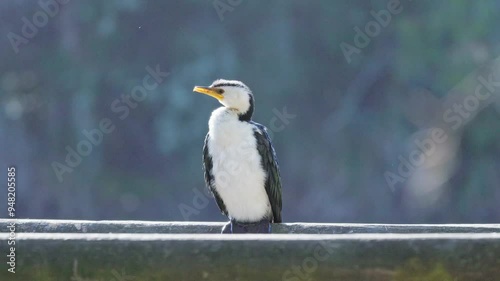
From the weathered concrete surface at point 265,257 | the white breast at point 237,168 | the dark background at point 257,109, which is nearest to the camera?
the weathered concrete surface at point 265,257

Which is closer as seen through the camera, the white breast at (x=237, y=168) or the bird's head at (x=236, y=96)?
the white breast at (x=237, y=168)

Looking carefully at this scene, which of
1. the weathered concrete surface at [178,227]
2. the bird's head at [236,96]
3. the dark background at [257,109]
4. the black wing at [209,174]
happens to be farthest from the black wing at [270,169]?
the dark background at [257,109]

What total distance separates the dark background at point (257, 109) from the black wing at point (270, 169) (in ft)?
34.6

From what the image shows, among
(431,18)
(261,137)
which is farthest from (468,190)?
(261,137)

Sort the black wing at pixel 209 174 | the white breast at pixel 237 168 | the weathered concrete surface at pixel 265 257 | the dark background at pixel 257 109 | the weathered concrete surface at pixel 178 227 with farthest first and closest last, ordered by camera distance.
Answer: the dark background at pixel 257 109
the black wing at pixel 209 174
the white breast at pixel 237 168
the weathered concrete surface at pixel 178 227
the weathered concrete surface at pixel 265 257

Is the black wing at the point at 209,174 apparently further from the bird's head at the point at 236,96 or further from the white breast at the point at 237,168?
the bird's head at the point at 236,96

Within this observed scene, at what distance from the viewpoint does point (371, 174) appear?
1695 centimetres

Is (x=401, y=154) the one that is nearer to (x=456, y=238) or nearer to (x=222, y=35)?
(x=222, y=35)

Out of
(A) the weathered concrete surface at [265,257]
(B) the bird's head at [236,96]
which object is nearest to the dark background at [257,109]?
(B) the bird's head at [236,96]

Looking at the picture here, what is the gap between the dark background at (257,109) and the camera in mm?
16438

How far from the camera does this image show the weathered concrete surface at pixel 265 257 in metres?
2.82

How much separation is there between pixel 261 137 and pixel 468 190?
38.3 ft

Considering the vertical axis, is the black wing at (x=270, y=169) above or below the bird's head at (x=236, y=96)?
below

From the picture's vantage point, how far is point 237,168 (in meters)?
5.50
